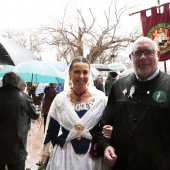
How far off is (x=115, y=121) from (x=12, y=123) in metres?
1.84

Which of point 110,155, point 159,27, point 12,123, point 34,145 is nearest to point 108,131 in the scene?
point 110,155

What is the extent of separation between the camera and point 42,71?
6035mm

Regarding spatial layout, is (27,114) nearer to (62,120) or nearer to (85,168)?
(62,120)

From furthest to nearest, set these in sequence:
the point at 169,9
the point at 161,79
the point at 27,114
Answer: the point at 169,9
the point at 27,114
the point at 161,79

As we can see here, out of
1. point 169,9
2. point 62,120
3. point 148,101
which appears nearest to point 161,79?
point 148,101

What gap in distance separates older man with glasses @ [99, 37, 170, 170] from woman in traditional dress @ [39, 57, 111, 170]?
206mm

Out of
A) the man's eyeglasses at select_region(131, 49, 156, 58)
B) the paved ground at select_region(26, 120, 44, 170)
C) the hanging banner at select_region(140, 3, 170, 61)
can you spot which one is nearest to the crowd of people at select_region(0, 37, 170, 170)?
the man's eyeglasses at select_region(131, 49, 156, 58)

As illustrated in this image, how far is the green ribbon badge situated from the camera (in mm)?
2162

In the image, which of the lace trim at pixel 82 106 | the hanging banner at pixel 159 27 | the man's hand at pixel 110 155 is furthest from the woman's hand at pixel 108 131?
the hanging banner at pixel 159 27

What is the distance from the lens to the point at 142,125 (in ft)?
7.12

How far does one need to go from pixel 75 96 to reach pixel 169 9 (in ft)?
15.8

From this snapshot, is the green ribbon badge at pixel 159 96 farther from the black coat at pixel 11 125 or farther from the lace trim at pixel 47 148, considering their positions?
the black coat at pixel 11 125

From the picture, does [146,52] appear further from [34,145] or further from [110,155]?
[34,145]

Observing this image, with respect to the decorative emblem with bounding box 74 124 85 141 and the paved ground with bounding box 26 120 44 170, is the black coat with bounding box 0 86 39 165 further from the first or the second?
the paved ground with bounding box 26 120 44 170
